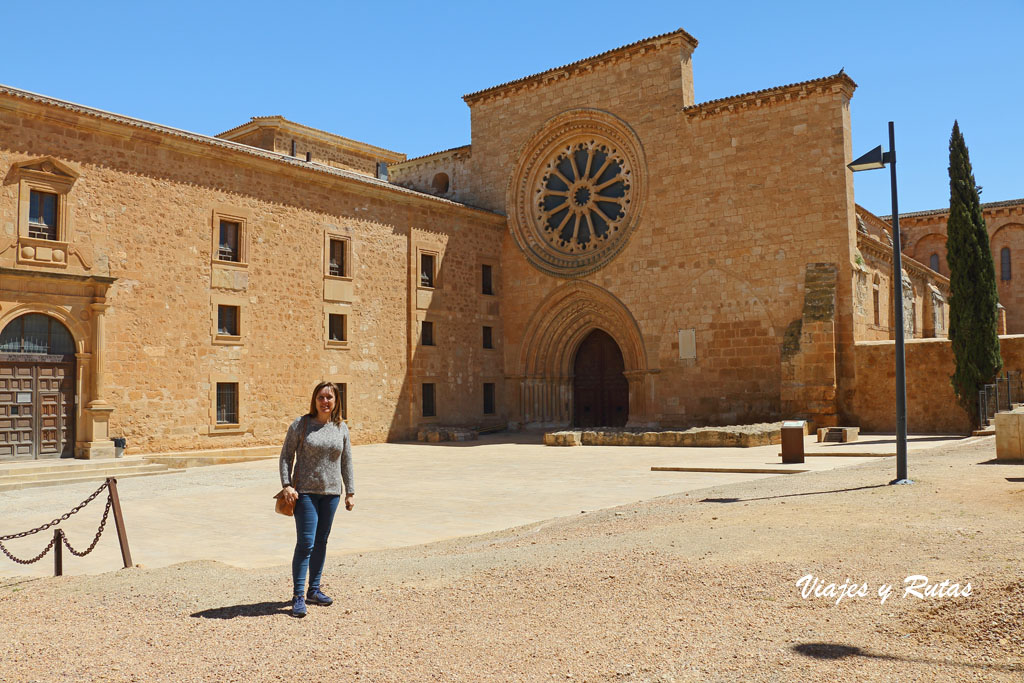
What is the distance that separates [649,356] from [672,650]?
65.3ft

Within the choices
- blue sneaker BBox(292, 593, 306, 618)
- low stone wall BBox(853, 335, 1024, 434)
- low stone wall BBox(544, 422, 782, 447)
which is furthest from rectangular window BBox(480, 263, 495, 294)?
blue sneaker BBox(292, 593, 306, 618)

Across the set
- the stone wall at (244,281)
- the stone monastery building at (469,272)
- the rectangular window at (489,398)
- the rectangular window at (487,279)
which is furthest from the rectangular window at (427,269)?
the rectangular window at (489,398)

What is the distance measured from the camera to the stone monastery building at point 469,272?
17.0m

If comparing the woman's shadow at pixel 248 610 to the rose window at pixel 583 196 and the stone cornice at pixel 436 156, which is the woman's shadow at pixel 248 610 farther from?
the stone cornice at pixel 436 156

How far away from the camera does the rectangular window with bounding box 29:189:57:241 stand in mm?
16531

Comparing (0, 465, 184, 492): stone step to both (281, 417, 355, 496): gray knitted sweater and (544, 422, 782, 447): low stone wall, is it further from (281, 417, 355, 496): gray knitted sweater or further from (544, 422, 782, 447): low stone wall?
(281, 417, 355, 496): gray knitted sweater

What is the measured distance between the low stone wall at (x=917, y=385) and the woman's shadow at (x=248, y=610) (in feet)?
57.5

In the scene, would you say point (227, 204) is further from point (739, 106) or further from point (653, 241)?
point (739, 106)

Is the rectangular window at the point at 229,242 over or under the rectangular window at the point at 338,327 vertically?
over

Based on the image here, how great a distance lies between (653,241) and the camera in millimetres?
23719

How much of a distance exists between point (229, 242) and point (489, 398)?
1003 centimetres

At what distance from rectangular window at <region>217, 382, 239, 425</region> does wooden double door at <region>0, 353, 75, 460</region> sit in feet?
10.9

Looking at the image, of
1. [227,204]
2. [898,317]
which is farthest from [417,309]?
[898,317]

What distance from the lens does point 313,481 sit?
217 inches
